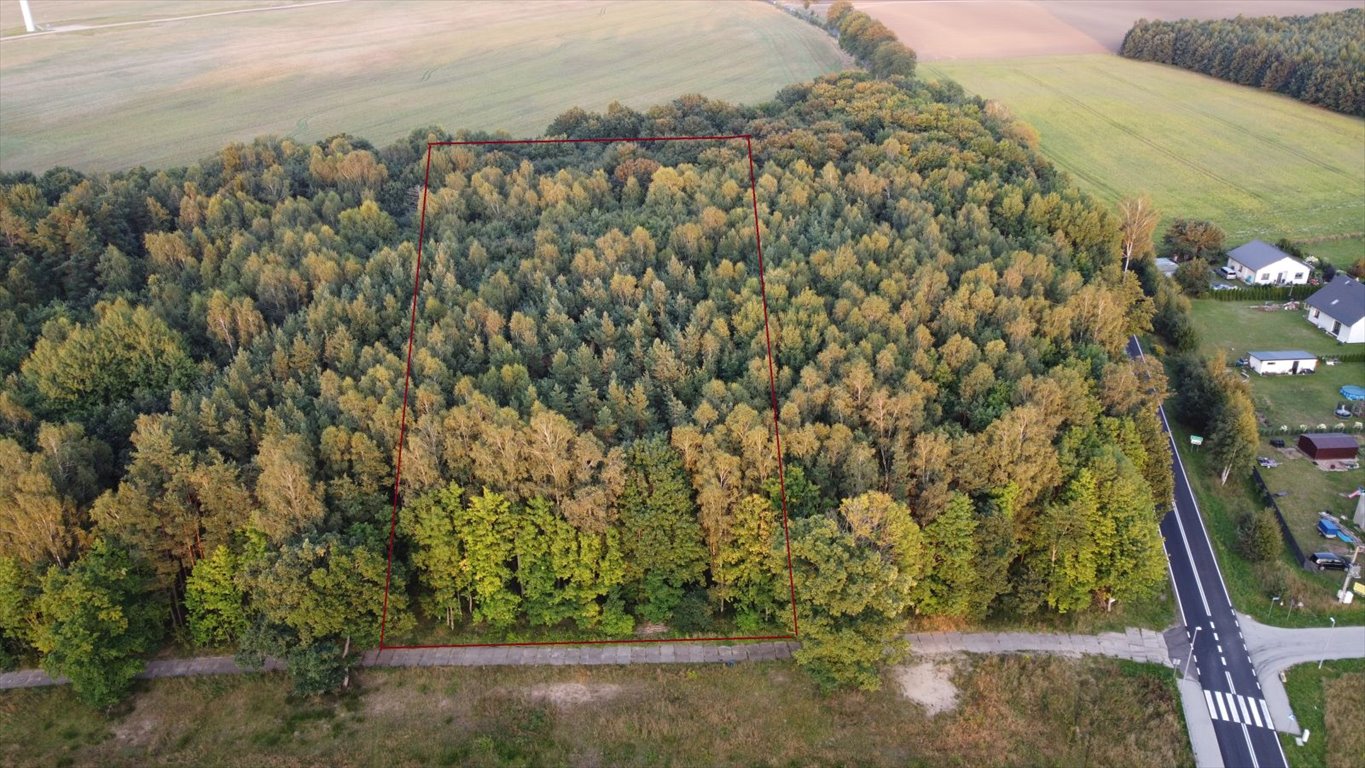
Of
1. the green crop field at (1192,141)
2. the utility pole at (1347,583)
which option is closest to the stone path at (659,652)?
the utility pole at (1347,583)

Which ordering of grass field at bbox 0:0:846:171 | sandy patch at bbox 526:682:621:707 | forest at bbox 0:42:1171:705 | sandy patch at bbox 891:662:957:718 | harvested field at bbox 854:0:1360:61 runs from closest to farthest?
sandy patch at bbox 891:662:957:718
forest at bbox 0:42:1171:705
sandy patch at bbox 526:682:621:707
grass field at bbox 0:0:846:171
harvested field at bbox 854:0:1360:61

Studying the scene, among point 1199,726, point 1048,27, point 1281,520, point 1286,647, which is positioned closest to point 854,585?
point 1199,726

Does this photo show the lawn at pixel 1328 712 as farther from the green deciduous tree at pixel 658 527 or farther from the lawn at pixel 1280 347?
the green deciduous tree at pixel 658 527

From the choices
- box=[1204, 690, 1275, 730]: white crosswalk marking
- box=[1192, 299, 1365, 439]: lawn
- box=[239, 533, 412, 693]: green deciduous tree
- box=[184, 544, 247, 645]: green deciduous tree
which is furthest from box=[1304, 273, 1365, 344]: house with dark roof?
box=[184, 544, 247, 645]: green deciduous tree

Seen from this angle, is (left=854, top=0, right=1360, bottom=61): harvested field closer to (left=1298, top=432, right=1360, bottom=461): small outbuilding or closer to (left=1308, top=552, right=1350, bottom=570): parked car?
(left=1298, top=432, right=1360, bottom=461): small outbuilding

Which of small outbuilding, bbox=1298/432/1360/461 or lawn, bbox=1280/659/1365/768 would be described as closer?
lawn, bbox=1280/659/1365/768

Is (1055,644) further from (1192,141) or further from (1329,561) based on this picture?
(1192,141)
